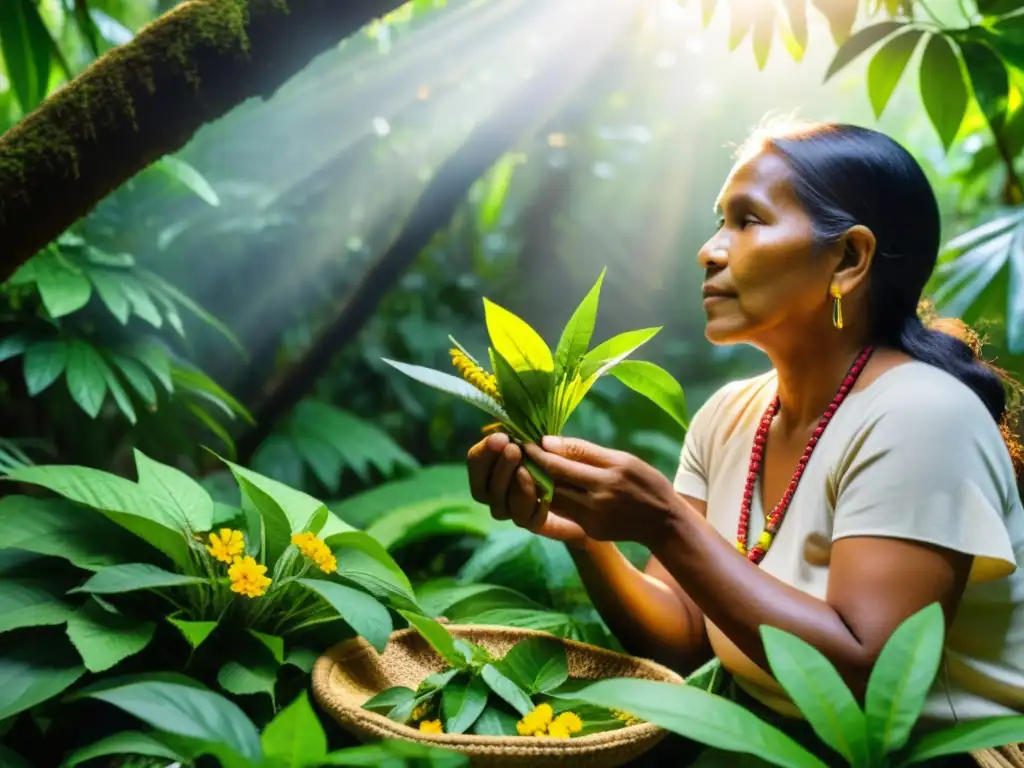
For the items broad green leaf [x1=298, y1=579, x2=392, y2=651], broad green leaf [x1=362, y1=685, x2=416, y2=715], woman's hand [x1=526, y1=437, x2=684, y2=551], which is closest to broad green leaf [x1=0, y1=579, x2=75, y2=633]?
broad green leaf [x1=298, y1=579, x2=392, y2=651]

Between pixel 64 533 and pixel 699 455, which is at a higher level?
pixel 64 533

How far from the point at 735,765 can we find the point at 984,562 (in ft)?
1.31

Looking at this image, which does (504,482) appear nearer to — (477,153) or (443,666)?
(443,666)

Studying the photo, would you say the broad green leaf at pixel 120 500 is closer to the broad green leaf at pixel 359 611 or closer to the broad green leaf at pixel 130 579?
the broad green leaf at pixel 130 579

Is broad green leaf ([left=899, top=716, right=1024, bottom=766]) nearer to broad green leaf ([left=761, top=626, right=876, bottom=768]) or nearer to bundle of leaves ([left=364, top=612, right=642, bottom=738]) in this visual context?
broad green leaf ([left=761, top=626, right=876, bottom=768])

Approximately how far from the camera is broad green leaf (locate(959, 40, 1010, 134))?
58.1 inches

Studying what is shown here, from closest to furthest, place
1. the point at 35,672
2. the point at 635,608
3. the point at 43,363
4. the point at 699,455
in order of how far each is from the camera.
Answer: the point at 35,672, the point at 635,608, the point at 699,455, the point at 43,363

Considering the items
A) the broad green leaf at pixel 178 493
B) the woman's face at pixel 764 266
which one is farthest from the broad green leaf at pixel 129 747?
the woman's face at pixel 764 266

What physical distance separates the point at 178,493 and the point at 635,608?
2.55 feet

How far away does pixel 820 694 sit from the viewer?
82cm

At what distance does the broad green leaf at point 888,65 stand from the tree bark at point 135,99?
36.8 inches

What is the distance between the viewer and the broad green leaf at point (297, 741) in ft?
2.44

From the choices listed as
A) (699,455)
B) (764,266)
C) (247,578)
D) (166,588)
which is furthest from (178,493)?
(764,266)

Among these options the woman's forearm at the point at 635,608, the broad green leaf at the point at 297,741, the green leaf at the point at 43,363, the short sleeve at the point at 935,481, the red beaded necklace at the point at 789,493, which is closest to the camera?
the broad green leaf at the point at 297,741
